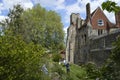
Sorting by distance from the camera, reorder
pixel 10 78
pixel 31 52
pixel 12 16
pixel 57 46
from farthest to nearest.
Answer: pixel 57 46 → pixel 12 16 → pixel 31 52 → pixel 10 78

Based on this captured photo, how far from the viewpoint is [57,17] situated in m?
56.6

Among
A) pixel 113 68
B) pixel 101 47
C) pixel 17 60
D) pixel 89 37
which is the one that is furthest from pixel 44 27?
pixel 113 68

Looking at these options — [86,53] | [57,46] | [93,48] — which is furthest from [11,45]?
[57,46]

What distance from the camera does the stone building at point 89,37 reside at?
40428mm

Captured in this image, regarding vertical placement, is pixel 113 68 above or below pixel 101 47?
below

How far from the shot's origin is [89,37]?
4831 centimetres

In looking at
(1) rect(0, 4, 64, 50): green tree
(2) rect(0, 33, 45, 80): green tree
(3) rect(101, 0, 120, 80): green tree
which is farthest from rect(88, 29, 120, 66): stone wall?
(3) rect(101, 0, 120, 80): green tree

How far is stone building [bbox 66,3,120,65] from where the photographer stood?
133 ft

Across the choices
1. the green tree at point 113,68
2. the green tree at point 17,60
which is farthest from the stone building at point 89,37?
the green tree at point 113,68

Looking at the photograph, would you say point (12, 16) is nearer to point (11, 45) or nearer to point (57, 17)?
point (57, 17)

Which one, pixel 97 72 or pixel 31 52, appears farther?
pixel 31 52

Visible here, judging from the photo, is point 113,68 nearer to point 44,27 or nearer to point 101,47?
point 101,47

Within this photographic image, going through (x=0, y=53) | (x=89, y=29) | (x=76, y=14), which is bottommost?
(x=0, y=53)

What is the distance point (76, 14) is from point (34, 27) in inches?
433
